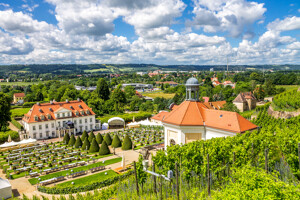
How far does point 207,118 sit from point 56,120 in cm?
3287

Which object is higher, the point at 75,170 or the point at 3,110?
the point at 3,110

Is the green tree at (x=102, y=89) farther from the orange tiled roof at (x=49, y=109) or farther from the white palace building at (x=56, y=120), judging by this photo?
the white palace building at (x=56, y=120)

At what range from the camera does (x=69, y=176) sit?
953 inches

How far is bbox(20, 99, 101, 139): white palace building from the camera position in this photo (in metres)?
42.4

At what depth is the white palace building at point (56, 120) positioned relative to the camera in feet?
Result: 139

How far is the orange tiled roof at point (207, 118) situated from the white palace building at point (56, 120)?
26.4m

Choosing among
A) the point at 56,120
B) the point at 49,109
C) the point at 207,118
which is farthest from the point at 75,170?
the point at 49,109

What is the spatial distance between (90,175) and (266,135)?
1894 cm

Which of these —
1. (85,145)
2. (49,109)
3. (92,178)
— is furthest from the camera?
(49,109)

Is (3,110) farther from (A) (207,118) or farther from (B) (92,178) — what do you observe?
(A) (207,118)

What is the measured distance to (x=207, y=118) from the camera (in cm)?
2527

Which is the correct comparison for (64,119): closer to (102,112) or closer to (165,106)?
(102,112)

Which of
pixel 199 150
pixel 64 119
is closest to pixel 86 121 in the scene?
pixel 64 119

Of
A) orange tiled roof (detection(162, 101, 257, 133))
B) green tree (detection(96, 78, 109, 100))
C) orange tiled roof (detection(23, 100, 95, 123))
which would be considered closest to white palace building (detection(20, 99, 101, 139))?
orange tiled roof (detection(23, 100, 95, 123))
